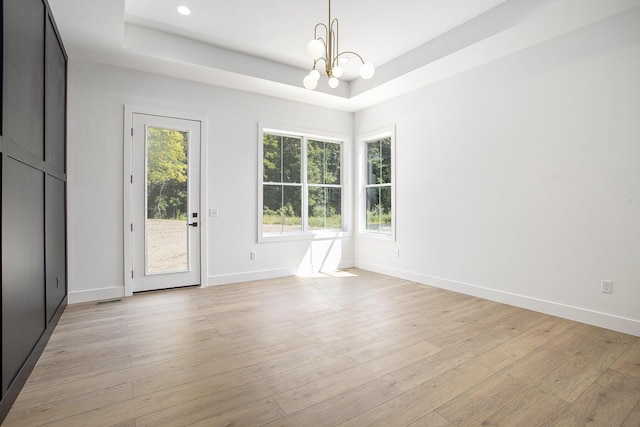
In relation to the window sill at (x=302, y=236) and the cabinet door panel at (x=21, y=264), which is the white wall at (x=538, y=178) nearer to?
the window sill at (x=302, y=236)

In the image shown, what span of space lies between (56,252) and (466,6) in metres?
4.62

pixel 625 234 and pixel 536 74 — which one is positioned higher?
pixel 536 74

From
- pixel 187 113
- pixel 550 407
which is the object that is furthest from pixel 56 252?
pixel 550 407

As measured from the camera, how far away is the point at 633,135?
2941 mm

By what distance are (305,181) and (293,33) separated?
2323 mm

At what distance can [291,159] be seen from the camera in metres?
5.50

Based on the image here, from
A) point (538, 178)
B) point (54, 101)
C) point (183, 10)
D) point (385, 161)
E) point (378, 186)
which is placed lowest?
point (538, 178)

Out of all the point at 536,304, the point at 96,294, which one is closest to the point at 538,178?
the point at 536,304

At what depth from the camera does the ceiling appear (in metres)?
3.10

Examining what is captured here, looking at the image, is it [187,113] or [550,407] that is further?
[187,113]

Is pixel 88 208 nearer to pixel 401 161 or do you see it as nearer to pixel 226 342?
pixel 226 342

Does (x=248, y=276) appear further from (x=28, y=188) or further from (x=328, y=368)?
(x=28, y=188)

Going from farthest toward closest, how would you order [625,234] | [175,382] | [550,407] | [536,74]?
1. [536,74]
2. [625,234]
3. [175,382]
4. [550,407]

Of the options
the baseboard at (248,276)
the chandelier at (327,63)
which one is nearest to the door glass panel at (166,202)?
the baseboard at (248,276)
